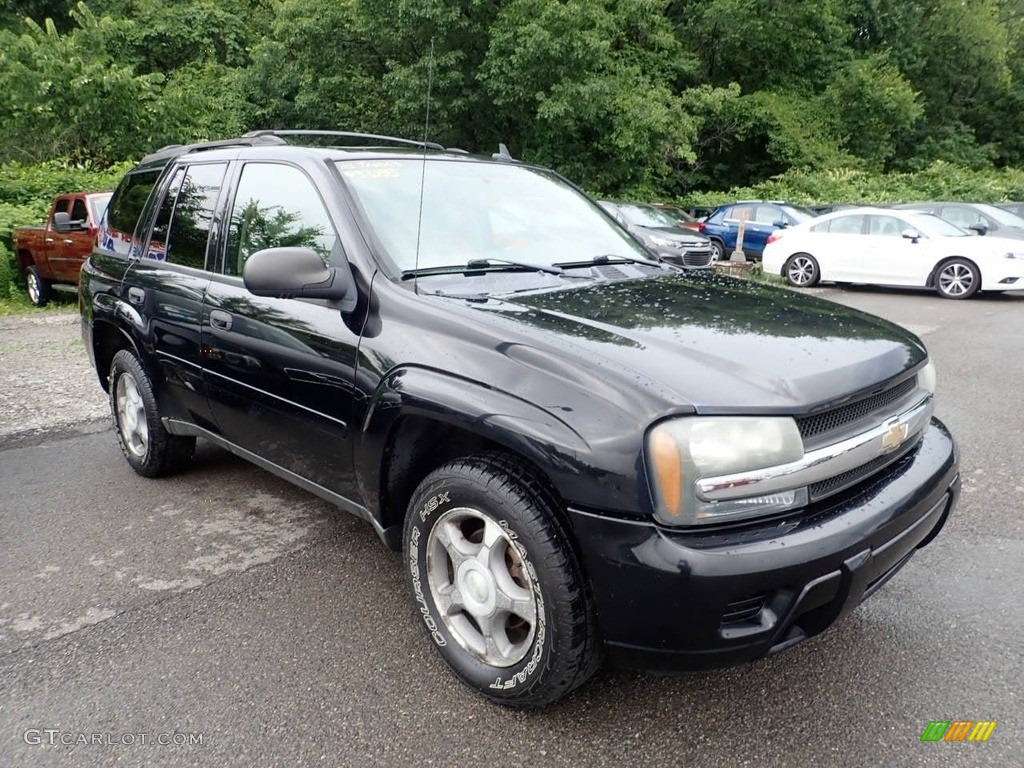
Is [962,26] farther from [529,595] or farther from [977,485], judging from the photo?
[529,595]

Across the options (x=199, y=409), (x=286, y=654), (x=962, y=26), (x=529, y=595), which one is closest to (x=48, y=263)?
(x=199, y=409)

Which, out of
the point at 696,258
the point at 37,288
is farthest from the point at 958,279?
the point at 37,288

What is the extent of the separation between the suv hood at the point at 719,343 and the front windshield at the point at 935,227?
11029 millimetres

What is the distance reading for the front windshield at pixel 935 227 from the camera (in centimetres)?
1228

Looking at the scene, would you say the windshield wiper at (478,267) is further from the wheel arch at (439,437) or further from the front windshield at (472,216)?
the wheel arch at (439,437)

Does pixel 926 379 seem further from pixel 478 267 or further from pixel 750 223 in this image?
pixel 750 223

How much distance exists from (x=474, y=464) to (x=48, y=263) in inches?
453

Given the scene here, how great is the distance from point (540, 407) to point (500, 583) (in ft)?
1.93

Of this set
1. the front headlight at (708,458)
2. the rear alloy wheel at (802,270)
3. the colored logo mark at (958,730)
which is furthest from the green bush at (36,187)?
the colored logo mark at (958,730)

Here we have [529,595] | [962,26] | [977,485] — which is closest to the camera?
[529,595]

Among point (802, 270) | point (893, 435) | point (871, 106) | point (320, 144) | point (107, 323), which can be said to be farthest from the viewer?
point (871, 106)

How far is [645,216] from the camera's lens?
1630 centimetres

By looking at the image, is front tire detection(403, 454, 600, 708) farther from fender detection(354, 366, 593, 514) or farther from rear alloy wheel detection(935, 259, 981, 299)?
rear alloy wheel detection(935, 259, 981, 299)

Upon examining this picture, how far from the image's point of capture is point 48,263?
11.4 meters
